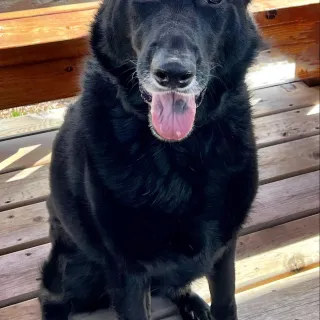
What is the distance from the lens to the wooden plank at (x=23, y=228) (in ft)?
6.47

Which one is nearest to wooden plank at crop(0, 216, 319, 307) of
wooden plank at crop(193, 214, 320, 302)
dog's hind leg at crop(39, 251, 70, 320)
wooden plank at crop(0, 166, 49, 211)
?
wooden plank at crop(193, 214, 320, 302)

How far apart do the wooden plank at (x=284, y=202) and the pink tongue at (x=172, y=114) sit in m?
0.78

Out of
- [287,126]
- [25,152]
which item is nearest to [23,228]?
[25,152]

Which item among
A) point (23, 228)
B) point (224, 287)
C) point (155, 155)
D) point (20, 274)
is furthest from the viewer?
point (23, 228)

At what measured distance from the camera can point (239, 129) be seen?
1494 millimetres

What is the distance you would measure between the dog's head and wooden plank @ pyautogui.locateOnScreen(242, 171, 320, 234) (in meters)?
0.75

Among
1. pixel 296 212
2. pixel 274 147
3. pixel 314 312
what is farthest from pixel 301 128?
pixel 314 312

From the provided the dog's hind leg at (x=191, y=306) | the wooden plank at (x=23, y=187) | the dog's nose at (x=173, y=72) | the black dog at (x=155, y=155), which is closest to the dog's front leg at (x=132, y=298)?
the black dog at (x=155, y=155)

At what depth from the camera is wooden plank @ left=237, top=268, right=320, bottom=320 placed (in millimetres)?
1731

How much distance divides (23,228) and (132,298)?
0.68 metres

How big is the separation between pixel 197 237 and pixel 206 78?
1.26 ft

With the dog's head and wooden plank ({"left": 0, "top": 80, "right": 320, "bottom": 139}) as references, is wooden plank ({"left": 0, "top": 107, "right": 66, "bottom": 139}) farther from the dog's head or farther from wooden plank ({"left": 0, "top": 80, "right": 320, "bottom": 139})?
the dog's head

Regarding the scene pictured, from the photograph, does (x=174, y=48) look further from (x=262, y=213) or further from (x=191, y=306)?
(x=262, y=213)

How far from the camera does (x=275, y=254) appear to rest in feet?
6.35
